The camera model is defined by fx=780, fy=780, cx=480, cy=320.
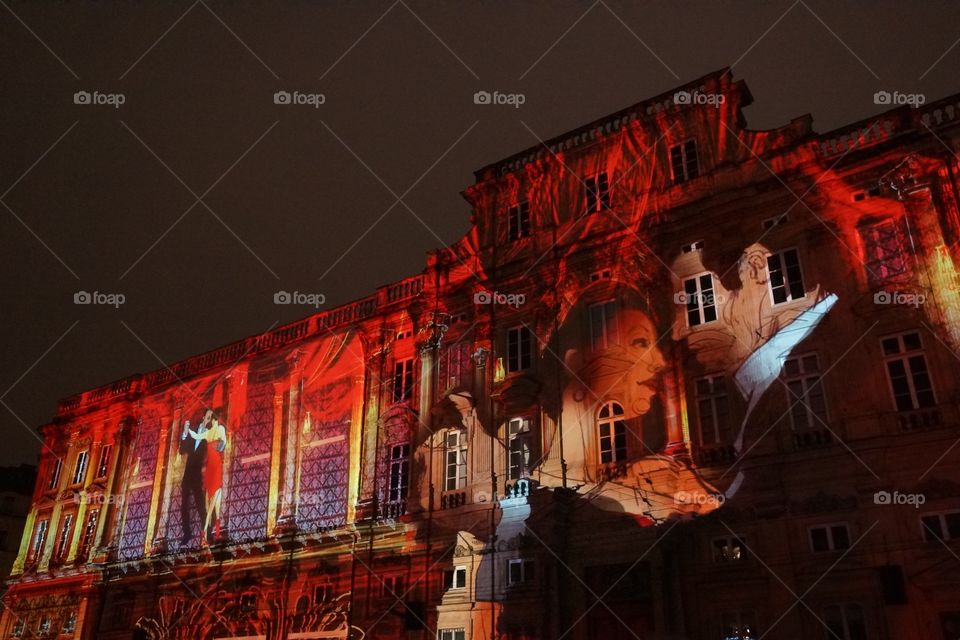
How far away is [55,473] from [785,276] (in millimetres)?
36334

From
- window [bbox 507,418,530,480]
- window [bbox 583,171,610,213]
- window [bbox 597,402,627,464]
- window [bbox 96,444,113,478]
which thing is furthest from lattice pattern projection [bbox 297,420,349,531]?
window [bbox 96,444,113,478]

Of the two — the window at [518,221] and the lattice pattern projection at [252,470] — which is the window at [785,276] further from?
the lattice pattern projection at [252,470]

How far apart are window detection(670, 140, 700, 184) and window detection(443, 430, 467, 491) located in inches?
418

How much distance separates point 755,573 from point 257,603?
1791cm

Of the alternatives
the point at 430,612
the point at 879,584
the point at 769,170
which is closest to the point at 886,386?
the point at 879,584

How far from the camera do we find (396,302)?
95.1 feet

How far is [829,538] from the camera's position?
18.0 meters

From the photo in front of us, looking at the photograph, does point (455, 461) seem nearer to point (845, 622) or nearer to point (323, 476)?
point (323, 476)

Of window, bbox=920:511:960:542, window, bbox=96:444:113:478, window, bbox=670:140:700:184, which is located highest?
window, bbox=670:140:700:184

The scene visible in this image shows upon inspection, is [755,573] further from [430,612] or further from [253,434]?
[253,434]

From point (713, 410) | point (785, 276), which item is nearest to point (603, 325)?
point (713, 410)

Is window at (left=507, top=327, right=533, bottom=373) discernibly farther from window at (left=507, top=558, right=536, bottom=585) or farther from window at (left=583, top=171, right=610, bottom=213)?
window at (left=507, top=558, right=536, bottom=585)

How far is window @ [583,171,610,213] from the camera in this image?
25.4 m

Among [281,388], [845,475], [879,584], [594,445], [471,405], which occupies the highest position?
[281,388]
